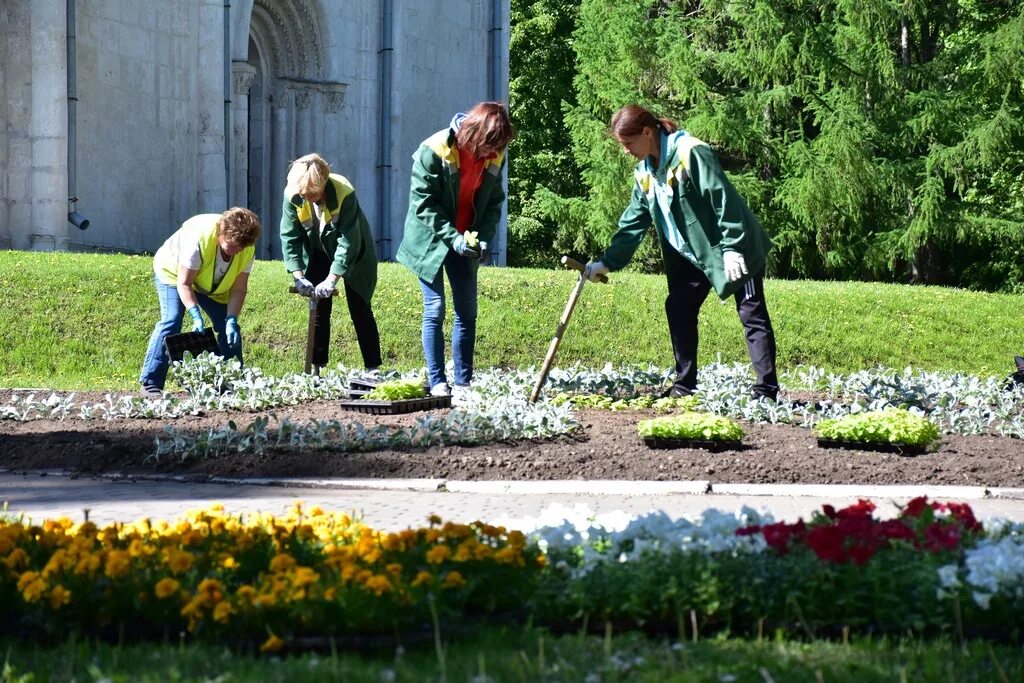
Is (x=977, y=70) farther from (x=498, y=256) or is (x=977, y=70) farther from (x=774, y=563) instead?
(x=774, y=563)

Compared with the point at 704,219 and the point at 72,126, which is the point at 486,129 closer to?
the point at 704,219

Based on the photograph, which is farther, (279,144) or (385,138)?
(385,138)

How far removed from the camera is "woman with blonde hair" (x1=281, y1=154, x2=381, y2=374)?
1054 centimetres

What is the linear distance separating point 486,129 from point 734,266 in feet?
5.89

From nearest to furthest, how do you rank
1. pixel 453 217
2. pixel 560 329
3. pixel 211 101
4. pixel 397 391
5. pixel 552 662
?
pixel 552 662, pixel 560 329, pixel 397 391, pixel 453 217, pixel 211 101

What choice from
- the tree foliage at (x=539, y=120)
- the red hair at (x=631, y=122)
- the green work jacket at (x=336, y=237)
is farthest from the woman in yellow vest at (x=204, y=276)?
the tree foliage at (x=539, y=120)

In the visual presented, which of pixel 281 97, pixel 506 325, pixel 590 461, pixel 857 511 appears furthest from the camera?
pixel 281 97

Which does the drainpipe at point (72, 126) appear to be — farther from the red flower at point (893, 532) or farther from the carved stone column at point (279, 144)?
the red flower at point (893, 532)

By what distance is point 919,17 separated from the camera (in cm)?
2911

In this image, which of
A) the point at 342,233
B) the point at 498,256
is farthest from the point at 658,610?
the point at 498,256

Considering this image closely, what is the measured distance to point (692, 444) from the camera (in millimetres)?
7766

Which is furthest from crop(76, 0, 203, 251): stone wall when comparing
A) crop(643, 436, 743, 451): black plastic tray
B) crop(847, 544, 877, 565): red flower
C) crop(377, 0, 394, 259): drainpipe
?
crop(847, 544, 877, 565): red flower

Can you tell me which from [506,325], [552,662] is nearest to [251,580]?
[552,662]

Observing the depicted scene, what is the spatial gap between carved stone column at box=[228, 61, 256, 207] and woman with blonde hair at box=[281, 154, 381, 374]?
12611mm
